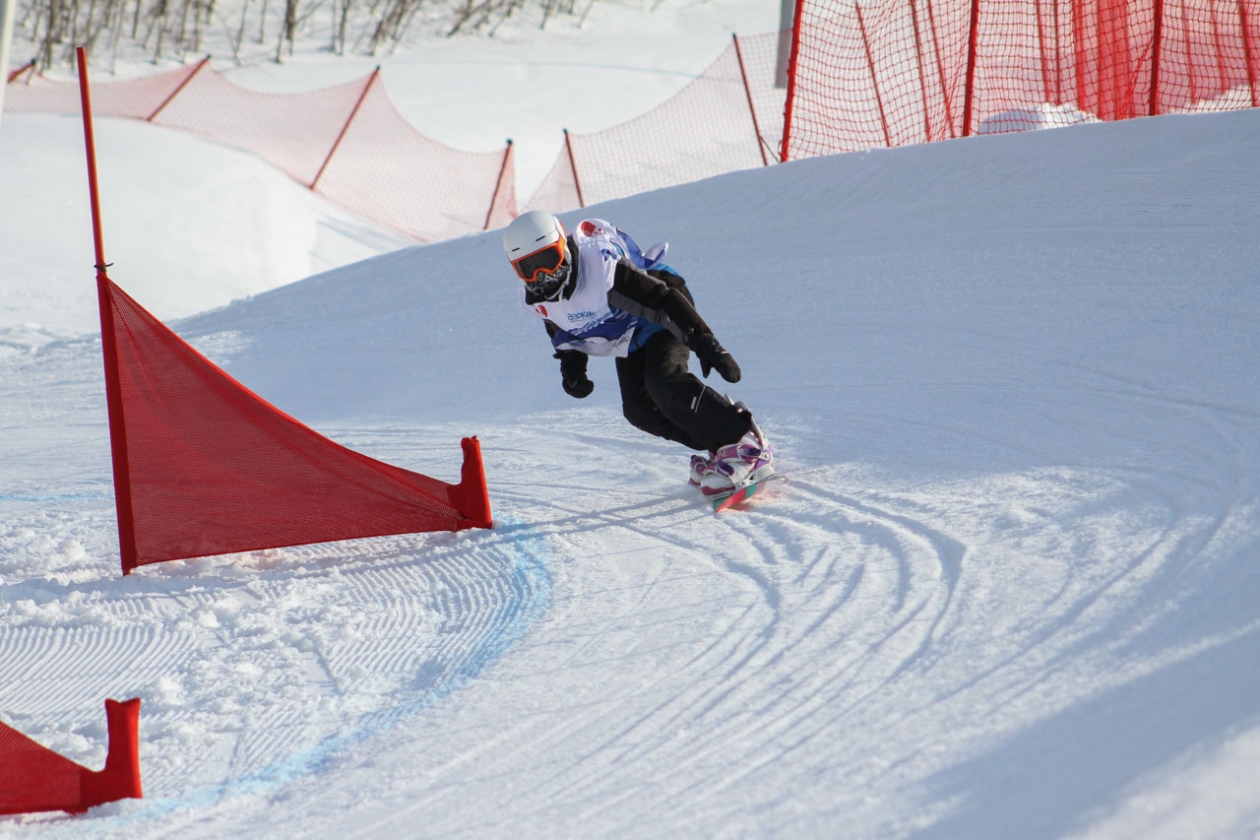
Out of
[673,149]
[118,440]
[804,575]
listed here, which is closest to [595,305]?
[804,575]

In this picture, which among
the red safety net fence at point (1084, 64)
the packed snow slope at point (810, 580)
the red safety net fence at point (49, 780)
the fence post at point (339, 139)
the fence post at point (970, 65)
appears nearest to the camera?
the packed snow slope at point (810, 580)

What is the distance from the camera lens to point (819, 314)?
7.10 meters

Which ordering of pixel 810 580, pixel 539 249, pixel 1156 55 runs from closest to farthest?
pixel 810 580, pixel 539 249, pixel 1156 55

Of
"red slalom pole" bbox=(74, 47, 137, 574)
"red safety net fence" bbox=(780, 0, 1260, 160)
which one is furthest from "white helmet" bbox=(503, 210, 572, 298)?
"red safety net fence" bbox=(780, 0, 1260, 160)

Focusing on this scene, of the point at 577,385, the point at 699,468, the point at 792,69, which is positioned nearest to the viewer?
the point at 577,385

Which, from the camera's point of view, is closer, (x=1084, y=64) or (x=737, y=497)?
(x=737, y=497)

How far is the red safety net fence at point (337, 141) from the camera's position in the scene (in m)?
15.3

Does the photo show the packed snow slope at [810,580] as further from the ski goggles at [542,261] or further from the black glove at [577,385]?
the ski goggles at [542,261]

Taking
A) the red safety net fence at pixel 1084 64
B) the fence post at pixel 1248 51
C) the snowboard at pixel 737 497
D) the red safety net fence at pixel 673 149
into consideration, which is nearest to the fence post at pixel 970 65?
the red safety net fence at pixel 1084 64

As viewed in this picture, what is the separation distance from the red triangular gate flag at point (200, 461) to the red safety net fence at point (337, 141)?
10.5 meters

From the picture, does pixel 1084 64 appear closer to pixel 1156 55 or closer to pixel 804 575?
pixel 1156 55

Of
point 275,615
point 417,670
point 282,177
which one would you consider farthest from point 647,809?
point 282,177

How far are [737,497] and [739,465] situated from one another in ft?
0.46

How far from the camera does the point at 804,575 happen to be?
3896 mm
